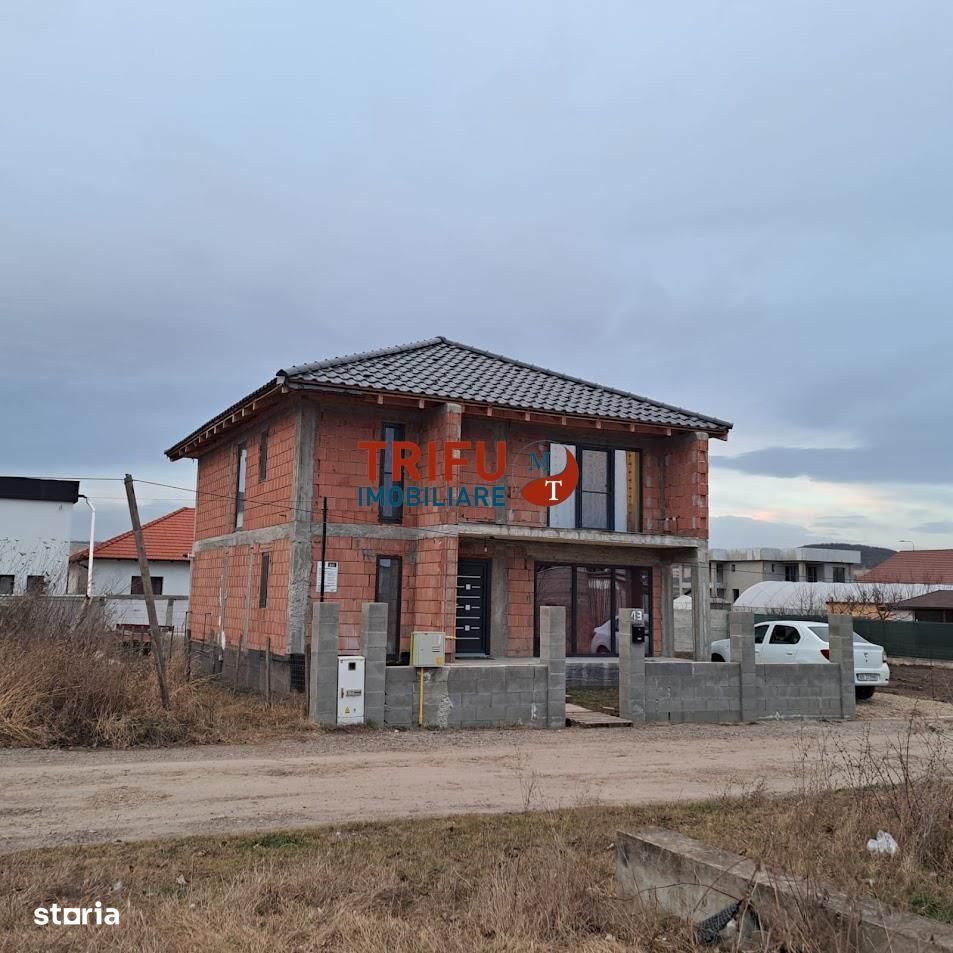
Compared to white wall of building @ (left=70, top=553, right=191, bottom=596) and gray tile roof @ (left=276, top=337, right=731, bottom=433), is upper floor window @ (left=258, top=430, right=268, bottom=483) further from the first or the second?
white wall of building @ (left=70, top=553, right=191, bottom=596)

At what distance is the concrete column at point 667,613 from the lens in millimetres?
21422

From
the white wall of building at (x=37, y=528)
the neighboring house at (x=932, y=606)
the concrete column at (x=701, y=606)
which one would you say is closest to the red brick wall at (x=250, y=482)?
the concrete column at (x=701, y=606)

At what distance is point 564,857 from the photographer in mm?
6617

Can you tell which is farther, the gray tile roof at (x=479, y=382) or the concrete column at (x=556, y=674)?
the gray tile roof at (x=479, y=382)

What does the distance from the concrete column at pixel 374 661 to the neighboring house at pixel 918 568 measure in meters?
51.3

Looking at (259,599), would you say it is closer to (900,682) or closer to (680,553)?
(680,553)

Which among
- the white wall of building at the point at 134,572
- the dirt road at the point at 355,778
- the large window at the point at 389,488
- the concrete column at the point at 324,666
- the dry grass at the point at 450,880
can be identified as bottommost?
the dirt road at the point at 355,778

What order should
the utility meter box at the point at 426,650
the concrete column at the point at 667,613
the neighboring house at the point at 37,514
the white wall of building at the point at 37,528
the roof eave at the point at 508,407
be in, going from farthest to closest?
the neighboring house at the point at 37,514 < the white wall of building at the point at 37,528 < the concrete column at the point at 667,613 < the roof eave at the point at 508,407 < the utility meter box at the point at 426,650

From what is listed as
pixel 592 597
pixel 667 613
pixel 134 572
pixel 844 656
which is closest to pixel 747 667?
pixel 844 656

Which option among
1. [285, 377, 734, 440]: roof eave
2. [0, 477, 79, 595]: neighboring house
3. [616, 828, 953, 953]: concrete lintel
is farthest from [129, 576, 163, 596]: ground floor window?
[616, 828, 953, 953]: concrete lintel

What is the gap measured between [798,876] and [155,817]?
5836mm

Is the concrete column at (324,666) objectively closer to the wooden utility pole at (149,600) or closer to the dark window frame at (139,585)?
the wooden utility pole at (149,600)

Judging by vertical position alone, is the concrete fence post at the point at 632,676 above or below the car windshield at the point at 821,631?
below

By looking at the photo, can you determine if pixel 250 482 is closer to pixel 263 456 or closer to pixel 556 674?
pixel 263 456
